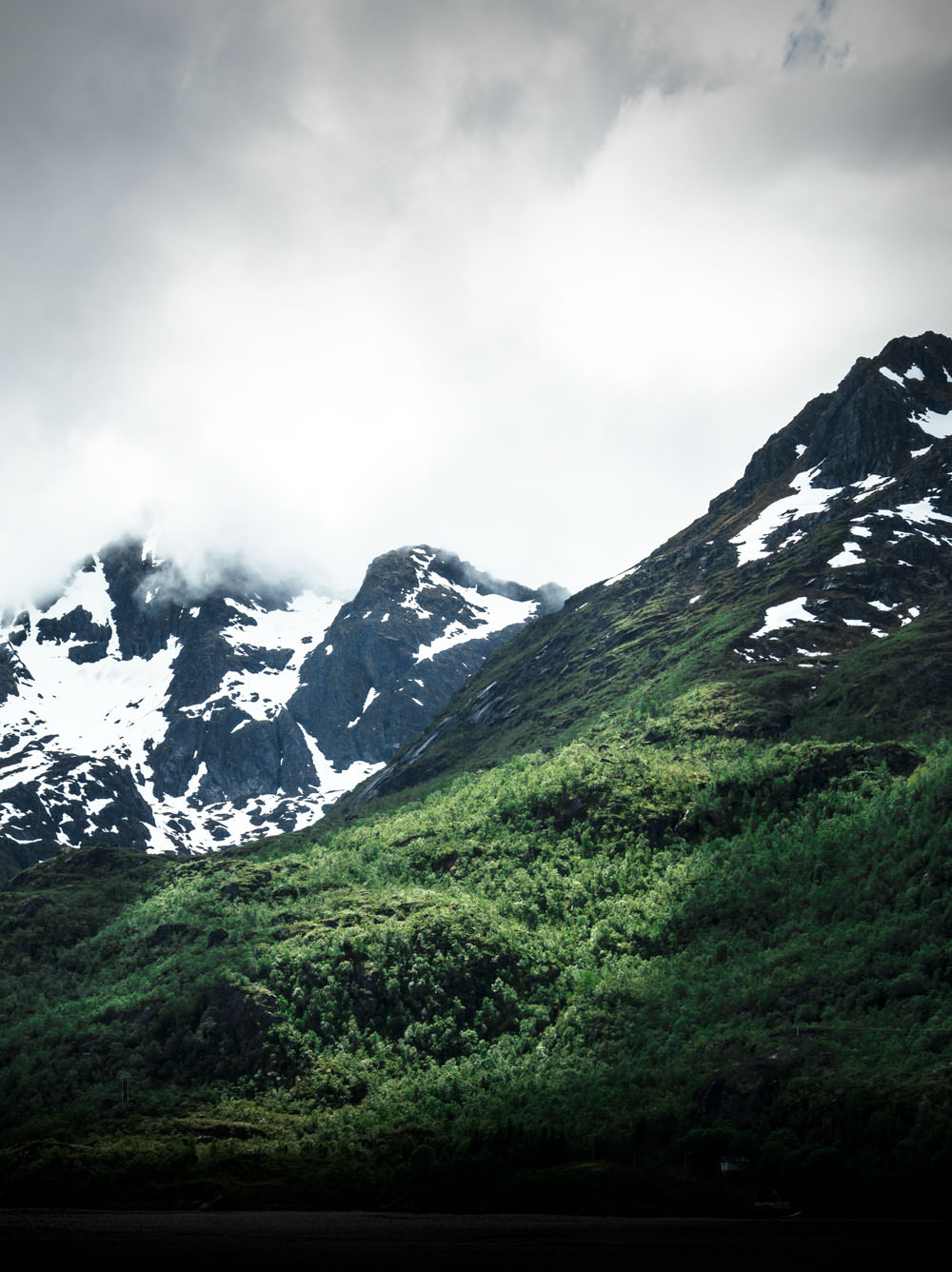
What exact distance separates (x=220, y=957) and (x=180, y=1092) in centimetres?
2745

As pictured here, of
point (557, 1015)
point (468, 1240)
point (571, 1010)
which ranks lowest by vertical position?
point (468, 1240)

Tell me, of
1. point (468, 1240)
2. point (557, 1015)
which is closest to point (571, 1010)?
point (557, 1015)

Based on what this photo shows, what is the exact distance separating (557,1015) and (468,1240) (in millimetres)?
50622

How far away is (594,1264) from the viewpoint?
78.9 m

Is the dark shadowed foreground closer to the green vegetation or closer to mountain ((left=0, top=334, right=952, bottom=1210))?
mountain ((left=0, top=334, right=952, bottom=1210))

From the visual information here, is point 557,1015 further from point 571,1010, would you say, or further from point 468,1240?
point 468,1240

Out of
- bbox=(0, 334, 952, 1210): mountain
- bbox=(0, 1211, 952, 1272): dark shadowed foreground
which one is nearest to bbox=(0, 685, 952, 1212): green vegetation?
bbox=(0, 334, 952, 1210): mountain

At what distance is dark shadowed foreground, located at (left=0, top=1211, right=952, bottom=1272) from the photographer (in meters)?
80.1

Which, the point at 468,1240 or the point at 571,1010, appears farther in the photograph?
the point at 571,1010

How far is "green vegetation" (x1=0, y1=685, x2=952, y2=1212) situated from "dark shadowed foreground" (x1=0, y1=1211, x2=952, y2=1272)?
6.33 meters

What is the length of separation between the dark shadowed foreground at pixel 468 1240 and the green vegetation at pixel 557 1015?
249 inches

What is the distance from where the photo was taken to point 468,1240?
93500 mm

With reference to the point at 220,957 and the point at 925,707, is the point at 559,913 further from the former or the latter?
the point at 925,707

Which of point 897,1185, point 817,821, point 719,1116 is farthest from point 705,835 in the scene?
point 897,1185
